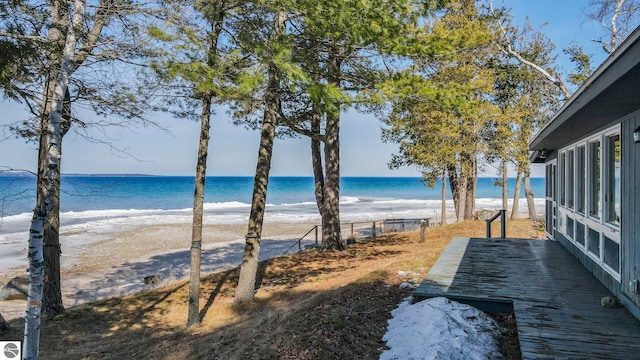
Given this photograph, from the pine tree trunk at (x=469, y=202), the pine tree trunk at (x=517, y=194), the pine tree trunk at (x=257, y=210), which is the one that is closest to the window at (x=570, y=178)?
the pine tree trunk at (x=257, y=210)

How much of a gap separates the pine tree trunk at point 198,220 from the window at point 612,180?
20.1 feet

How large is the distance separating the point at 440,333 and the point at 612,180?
10.2ft

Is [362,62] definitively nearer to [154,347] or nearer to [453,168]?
[154,347]

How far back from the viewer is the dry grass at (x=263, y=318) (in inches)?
162

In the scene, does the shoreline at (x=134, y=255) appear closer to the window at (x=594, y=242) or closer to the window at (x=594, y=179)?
the window at (x=594, y=242)

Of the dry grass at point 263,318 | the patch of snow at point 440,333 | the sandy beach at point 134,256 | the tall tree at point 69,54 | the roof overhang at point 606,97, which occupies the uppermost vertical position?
the tall tree at point 69,54

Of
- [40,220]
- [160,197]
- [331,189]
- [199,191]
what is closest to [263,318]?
[199,191]

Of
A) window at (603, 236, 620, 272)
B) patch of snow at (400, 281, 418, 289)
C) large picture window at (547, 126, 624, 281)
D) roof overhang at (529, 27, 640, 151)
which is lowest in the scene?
patch of snow at (400, 281, 418, 289)

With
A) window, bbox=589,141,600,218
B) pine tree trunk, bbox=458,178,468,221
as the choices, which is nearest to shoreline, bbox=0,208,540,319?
pine tree trunk, bbox=458,178,468,221

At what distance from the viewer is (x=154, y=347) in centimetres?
566

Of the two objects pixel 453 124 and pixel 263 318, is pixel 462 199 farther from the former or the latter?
pixel 263 318

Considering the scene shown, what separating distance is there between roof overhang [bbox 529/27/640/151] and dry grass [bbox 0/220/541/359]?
3061 millimetres

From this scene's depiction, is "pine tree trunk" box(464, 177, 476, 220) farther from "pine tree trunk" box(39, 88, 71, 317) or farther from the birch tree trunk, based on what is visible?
the birch tree trunk

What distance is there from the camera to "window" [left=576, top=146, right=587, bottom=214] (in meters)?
6.33
